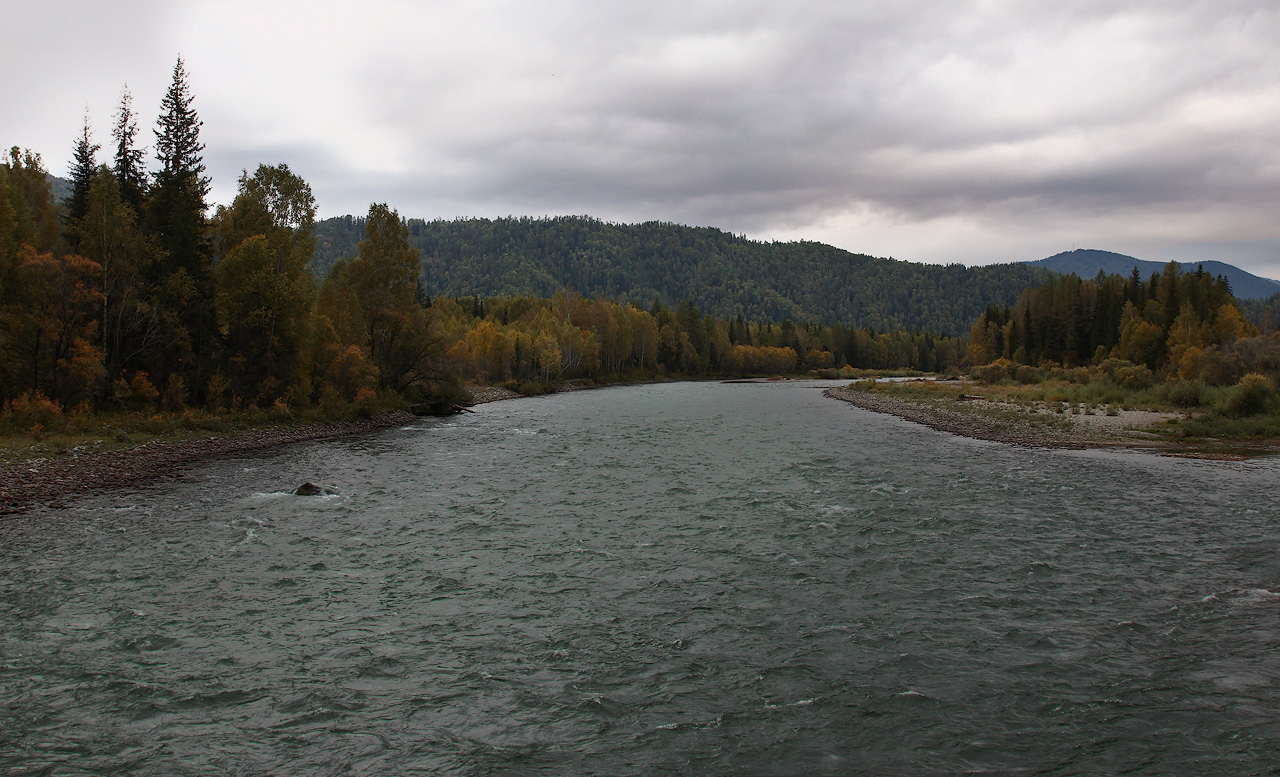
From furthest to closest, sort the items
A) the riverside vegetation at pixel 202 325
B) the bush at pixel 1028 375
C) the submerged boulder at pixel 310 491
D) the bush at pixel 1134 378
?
1. the bush at pixel 1028 375
2. the bush at pixel 1134 378
3. the riverside vegetation at pixel 202 325
4. the submerged boulder at pixel 310 491

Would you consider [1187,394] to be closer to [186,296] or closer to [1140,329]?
[1140,329]

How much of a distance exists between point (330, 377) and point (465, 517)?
112ft

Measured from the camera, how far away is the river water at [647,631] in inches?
380

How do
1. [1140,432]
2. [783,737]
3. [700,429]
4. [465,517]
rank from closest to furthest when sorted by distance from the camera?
[783,737] < [465,517] < [1140,432] < [700,429]

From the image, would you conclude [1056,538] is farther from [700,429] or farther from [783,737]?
[700,429]

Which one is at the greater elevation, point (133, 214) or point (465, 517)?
point (133, 214)

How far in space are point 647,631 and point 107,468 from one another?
2661 cm

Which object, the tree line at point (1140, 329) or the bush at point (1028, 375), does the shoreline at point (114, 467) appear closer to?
the tree line at point (1140, 329)

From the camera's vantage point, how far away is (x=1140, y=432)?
42.2 m

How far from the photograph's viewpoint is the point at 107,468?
92.7 feet

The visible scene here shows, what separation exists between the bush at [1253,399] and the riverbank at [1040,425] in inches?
151

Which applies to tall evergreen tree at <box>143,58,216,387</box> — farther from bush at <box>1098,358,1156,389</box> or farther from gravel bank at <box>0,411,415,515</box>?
bush at <box>1098,358,1156,389</box>

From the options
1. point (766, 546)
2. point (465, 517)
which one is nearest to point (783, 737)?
point (766, 546)

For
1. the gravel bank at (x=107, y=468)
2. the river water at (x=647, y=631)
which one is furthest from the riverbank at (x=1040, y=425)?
the gravel bank at (x=107, y=468)
